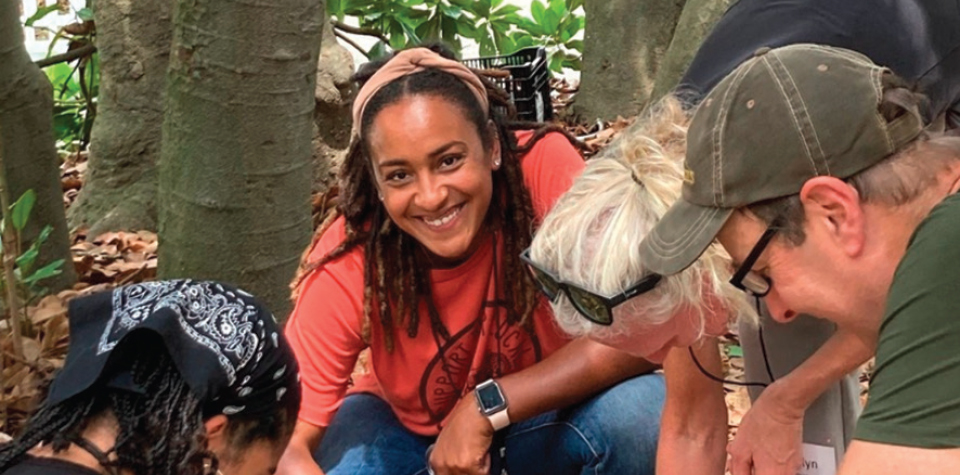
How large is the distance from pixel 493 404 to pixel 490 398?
0.04 ft

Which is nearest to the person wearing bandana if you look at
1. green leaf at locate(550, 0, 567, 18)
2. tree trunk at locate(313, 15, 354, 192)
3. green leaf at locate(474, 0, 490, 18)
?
tree trunk at locate(313, 15, 354, 192)

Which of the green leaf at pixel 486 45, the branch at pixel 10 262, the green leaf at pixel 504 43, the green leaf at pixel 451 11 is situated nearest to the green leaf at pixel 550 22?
the green leaf at pixel 504 43

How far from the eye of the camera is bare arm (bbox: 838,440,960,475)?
1.34 meters

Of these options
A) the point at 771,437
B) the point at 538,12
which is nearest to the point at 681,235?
the point at 771,437

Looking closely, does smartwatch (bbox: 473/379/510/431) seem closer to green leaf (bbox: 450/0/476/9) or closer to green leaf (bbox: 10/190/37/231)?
green leaf (bbox: 10/190/37/231)

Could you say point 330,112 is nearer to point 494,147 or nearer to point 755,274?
point 494,147

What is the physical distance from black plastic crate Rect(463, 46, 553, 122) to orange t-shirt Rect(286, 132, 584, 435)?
228 cm

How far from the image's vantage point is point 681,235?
166 cm

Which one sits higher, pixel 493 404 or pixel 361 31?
pixel 493 404

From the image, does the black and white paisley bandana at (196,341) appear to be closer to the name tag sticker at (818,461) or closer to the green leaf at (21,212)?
the name tag sticker at (818,461)


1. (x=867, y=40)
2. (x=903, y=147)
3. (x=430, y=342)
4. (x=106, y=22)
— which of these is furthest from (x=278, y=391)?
(x=106, y=22)

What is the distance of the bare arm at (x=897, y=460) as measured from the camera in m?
1.34

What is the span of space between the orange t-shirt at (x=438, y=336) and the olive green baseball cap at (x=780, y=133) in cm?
94

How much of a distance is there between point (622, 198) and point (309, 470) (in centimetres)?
91
